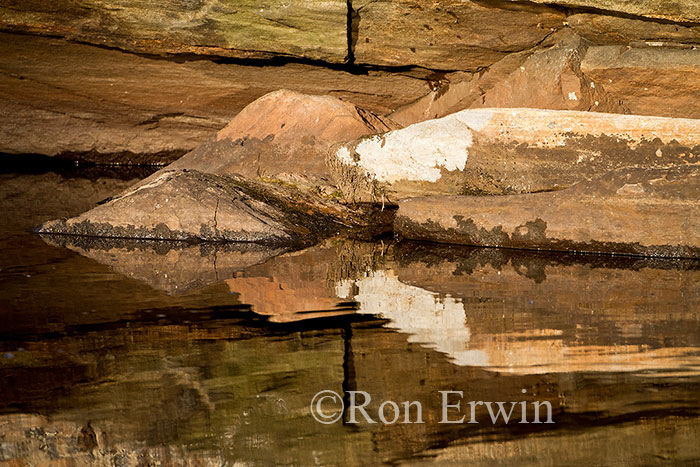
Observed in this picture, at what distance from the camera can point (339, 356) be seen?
344 cm

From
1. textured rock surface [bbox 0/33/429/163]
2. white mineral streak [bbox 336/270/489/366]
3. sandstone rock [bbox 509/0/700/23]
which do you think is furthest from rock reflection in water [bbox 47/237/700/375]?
textured rock surface [bbox 0/33/429/163]

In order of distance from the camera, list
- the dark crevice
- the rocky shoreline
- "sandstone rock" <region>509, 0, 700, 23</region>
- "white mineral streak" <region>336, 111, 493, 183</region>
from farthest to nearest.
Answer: the dark crevice → "white mineral streak" <region>336, 111, 493, 183</region> → "sandstone rock" <region>509, 0, 700, 23</region> → the rocky shoreline

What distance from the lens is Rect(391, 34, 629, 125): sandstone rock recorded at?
744 centimetres

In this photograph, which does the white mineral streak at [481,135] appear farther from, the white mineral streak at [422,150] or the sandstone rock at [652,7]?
the sandstone rock at [652,7]

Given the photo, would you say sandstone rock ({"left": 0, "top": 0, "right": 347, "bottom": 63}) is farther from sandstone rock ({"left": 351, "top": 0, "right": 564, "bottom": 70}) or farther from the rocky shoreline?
sandstone rock ({"left": 351, "top": 0, "right": 564, "bottom": 70})

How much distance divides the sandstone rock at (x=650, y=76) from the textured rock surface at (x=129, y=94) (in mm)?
1924

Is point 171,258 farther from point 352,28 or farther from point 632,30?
point 632,30

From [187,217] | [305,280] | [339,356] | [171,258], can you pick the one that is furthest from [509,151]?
[339,356]

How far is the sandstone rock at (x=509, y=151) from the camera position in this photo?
628 centimetres

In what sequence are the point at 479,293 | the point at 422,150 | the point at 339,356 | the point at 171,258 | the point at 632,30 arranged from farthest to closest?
the point at 632,30 → the point at 422,150 → the point at 171,258 → the point at 479,293 → the point at 339,356

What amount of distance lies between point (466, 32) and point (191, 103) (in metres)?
3.43

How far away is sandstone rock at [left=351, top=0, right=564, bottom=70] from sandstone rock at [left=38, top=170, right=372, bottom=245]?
188cm

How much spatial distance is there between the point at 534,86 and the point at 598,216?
2212mm

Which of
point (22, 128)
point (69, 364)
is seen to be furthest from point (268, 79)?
point (69, 364)
